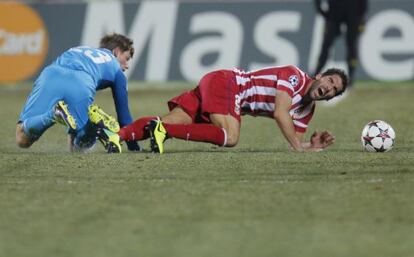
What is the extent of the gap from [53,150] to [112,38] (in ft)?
4.02

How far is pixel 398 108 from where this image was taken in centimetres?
1432

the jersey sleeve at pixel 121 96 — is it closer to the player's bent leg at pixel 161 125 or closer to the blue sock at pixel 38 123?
the player's bent leg at pixel 161 125

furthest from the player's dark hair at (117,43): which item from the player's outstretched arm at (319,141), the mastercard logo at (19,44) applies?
the mastercard logo at (19,44)

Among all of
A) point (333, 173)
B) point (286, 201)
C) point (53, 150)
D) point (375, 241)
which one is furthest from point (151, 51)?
point (375, 241)

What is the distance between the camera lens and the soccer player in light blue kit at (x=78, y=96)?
8.73m

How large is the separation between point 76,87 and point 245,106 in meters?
1.51

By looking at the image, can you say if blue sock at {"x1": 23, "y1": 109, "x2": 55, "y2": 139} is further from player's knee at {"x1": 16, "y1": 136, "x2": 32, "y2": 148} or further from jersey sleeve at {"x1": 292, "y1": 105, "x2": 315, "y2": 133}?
jersey sleeve at {"x1": 292, "y1": 105, "x2": 315, "y2": 133}

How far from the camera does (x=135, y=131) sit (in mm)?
8586

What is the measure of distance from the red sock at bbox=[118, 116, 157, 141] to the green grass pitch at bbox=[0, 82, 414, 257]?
0.52 feet

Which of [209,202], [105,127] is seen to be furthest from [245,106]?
[209,202]

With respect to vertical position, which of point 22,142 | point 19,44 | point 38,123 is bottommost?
point 19,44

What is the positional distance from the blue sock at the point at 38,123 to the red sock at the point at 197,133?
101 cm

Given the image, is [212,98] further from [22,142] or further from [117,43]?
[22,142]

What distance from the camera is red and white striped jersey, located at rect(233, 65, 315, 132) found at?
859 cm
